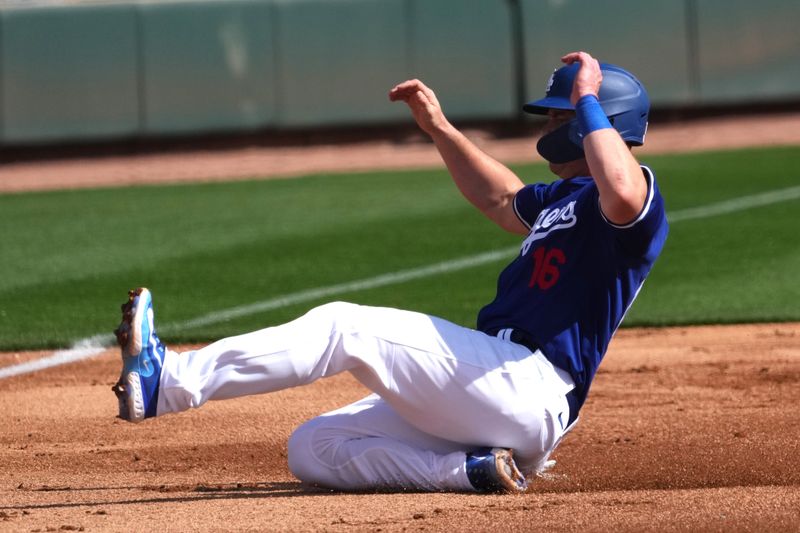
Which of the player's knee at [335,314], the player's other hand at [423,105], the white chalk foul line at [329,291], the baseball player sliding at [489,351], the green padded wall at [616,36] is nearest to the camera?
the baseball player sliding at [489,351]

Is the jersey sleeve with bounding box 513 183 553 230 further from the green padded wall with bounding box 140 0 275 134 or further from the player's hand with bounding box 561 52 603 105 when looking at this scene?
the green padded wall with bounding box 140 0 275 134

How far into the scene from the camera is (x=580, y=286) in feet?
13.4

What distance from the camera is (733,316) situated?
299 inches

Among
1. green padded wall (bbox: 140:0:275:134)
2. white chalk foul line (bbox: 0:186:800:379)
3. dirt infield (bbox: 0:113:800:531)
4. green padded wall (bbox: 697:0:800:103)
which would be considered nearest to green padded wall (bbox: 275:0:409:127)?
green padded wall (bbox: 140:0:275:134)

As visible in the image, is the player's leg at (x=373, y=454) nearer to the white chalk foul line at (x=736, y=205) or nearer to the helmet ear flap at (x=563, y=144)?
the helmet ear flap at (x=563, y=144)

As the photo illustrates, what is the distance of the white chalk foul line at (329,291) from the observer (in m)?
6.86

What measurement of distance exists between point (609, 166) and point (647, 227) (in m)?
0.23

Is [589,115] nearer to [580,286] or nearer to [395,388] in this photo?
[580,286]

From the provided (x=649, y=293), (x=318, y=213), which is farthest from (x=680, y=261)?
(x=318, y=213)

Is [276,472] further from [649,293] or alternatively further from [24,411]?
[649,293]

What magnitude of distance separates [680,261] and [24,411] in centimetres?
488

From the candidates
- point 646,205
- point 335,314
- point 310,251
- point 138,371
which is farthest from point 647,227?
point 310,251

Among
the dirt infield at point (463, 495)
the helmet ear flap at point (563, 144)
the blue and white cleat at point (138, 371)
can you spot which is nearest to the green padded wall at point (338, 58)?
the dirt infield at point (463, 495)

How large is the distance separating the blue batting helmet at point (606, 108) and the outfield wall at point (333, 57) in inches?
541
